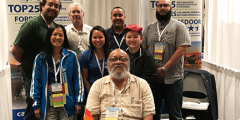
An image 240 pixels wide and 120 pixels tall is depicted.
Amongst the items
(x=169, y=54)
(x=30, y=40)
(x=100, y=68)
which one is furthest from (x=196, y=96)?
(x=30, y=40)

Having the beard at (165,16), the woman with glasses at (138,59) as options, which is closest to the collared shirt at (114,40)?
the woman with glasses at (138,59)

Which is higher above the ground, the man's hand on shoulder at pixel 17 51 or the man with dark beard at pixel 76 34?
the man with dark beard at pixel 76 34

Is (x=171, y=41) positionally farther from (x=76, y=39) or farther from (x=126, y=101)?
(x=76, y=39)

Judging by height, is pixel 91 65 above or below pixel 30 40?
below

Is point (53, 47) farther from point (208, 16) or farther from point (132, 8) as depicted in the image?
point (208, 16)

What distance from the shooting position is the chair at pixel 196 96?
305 centimetres

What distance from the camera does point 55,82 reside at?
222cm

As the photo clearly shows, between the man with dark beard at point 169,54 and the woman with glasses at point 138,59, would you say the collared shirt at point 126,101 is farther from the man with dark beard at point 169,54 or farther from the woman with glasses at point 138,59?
the man with dark beard at point 169,54

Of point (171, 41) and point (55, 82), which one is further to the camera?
point (171, 41)

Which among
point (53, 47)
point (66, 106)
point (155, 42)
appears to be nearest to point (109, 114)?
point (66, 106)

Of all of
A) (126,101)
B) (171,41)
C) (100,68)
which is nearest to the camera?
(126,101)

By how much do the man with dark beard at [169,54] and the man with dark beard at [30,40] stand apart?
4.20ft

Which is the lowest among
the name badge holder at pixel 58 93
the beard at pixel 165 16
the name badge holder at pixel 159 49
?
the name badge holder at pixel 58 93

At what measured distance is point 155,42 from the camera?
104 inches
